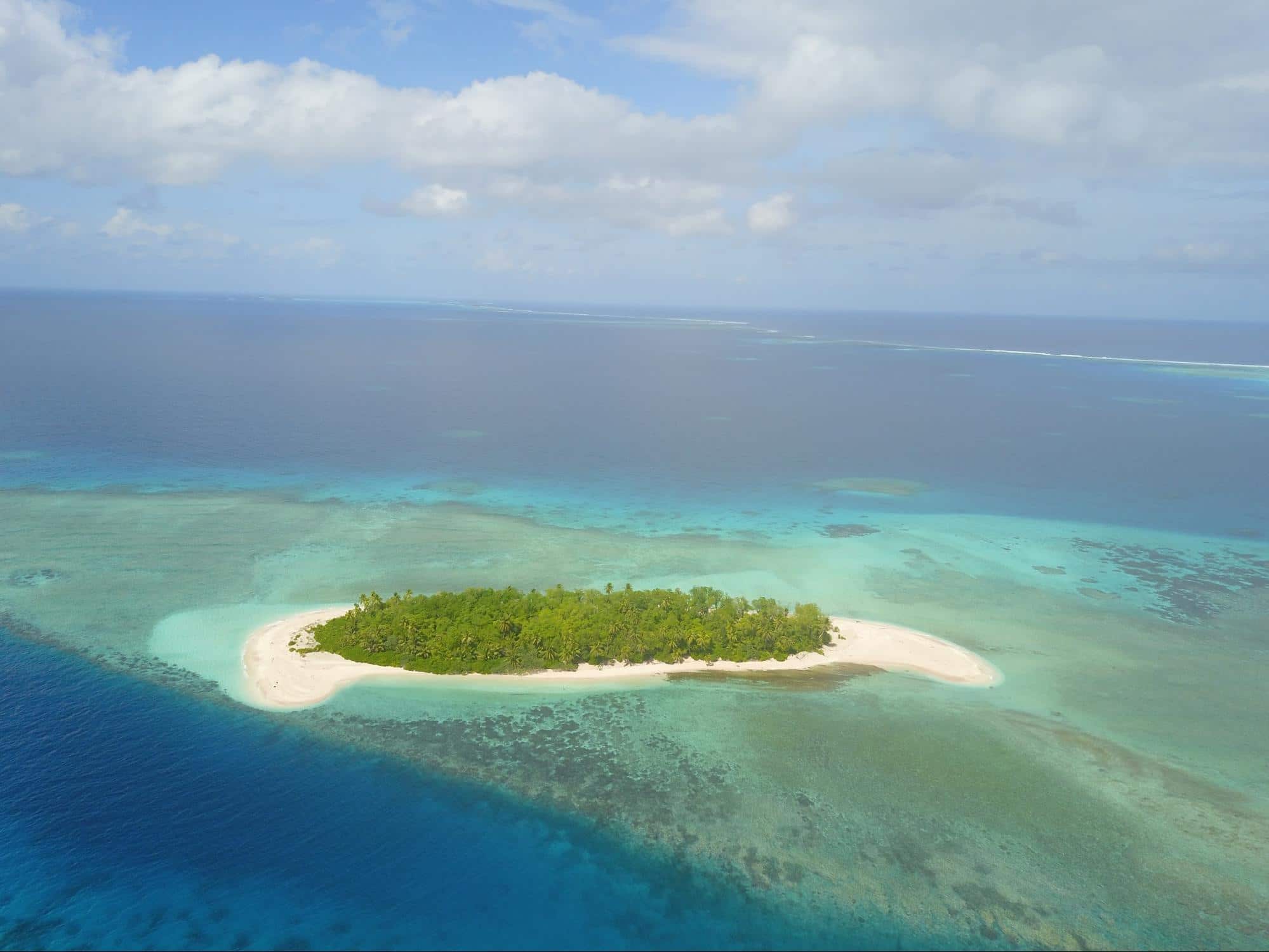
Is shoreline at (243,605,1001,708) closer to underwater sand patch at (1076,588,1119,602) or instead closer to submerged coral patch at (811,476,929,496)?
underwater sand patch at (1076,588,1119,602)

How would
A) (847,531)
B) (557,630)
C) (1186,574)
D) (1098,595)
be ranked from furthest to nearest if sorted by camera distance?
(847,531)
(1186,574)
(1098,595)
(557,630)

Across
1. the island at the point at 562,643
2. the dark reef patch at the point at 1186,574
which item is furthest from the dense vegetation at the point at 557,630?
the dark reef patch at the point at 1186,574

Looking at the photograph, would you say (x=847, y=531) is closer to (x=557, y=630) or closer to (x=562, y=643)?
(x=557, y=630)

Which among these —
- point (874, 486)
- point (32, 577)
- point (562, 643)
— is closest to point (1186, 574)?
point (874, 486)

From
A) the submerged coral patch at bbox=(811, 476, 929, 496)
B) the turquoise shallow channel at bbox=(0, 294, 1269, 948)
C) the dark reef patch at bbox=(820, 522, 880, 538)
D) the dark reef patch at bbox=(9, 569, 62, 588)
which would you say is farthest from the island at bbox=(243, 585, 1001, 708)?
the submerged coral patch at bbox=(811, 476, 929, 496)

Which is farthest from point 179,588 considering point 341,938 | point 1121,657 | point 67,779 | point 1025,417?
point 1025,417

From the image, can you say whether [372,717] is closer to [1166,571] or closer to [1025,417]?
[1166,571]
